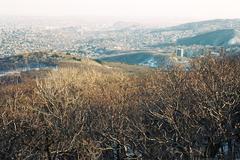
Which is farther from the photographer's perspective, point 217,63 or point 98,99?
point 98,99

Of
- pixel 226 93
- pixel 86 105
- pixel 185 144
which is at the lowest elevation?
pixel 86 105

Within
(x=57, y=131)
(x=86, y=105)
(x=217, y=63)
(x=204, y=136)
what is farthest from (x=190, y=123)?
(x=86, y=105)

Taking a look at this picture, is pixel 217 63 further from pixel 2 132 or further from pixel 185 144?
pixel 2 132

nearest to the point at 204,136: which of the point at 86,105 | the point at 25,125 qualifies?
the point at 25,125

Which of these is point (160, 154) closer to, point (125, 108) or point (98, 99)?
point (125, 108)

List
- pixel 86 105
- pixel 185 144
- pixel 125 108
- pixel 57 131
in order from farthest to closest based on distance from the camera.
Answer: pixel 86 105
pixel 125 108
pixel 57 131
pixel 185 144

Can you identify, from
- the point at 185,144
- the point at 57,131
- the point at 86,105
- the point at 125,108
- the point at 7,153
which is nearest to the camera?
the point at 185,144

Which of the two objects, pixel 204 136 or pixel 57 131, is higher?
pixel 204 136
